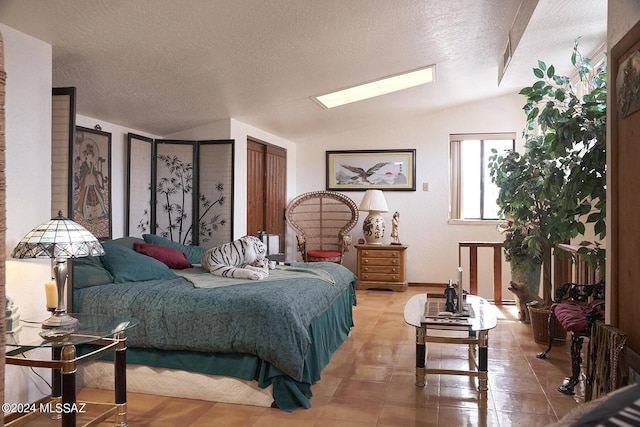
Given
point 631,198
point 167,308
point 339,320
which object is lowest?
point 339,320

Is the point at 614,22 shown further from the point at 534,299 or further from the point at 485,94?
the point at 485,94

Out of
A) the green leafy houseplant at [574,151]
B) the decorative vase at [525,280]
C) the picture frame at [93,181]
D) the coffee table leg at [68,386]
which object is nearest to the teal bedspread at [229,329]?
the coffee table leg at [68,386]

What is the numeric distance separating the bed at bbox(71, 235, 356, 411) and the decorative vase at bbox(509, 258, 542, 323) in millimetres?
2585

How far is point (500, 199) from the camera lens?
4.75 m

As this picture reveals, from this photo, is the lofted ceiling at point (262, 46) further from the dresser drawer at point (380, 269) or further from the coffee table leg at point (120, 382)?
the dresser drawer at point (380, 269)

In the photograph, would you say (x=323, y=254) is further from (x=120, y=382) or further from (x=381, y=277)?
(x=120, y=382)

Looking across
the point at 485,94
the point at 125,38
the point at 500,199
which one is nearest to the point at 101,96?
the point at 125,38

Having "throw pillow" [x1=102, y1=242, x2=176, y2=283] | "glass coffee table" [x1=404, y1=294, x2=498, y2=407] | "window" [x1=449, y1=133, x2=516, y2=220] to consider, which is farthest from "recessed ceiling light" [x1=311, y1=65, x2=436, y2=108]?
"glass coffee table" [x1=404, y1=294, x2=498, y2=407]

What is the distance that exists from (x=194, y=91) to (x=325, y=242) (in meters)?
3.59

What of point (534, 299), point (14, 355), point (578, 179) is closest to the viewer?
point (14, 355)

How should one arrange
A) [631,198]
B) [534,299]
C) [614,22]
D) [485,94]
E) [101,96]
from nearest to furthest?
[631,198]
[614,22]
[101,96]
[534,299]
[485,94]

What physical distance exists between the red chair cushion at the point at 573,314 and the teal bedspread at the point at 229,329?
155 centimetres

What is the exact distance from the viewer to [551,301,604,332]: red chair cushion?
3.22m

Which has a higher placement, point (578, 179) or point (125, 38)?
point (125, 38)
